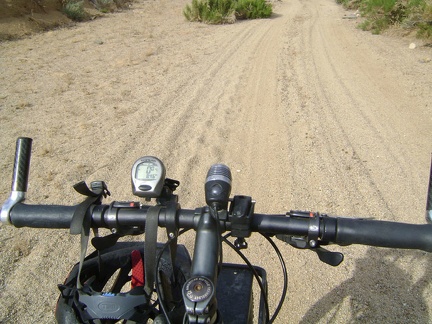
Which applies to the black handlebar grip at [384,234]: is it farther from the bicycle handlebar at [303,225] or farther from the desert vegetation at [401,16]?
the desert vegetation at [401,16]

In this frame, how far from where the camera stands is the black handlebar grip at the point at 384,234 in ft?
4.58

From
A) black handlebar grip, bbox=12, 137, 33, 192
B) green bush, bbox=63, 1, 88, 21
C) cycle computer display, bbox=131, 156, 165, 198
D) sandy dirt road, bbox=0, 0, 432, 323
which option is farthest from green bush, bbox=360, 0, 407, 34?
black handlebar grip, bbox=12, 137, 33, 192

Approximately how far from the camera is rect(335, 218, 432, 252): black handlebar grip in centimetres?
140

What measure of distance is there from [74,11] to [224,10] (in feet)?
21.7

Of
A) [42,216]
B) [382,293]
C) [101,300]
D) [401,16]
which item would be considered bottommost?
[382,293]

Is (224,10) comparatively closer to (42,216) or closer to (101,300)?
(42,216)

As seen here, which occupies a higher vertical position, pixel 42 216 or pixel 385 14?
pixel 42 216

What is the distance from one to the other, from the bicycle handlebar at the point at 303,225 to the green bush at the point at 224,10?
16.6 metres

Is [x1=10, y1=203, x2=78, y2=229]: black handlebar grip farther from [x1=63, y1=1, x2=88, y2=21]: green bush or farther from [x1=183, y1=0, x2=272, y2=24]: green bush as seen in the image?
[x1=183, y1=0, x2=272, y2=24]: green bush

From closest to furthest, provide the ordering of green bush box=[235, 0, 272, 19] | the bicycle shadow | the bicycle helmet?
the bicycle helmet → the bicycle shadow → green bush box=[235, 0, 272, 19]

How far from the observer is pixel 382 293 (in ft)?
11.3

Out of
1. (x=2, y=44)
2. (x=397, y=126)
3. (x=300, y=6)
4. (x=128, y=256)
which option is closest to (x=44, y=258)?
(x=128, y=256)

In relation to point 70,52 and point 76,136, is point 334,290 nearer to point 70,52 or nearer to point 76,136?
point 76,136

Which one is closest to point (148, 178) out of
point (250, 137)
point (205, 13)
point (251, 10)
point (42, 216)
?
point (42, 216)
